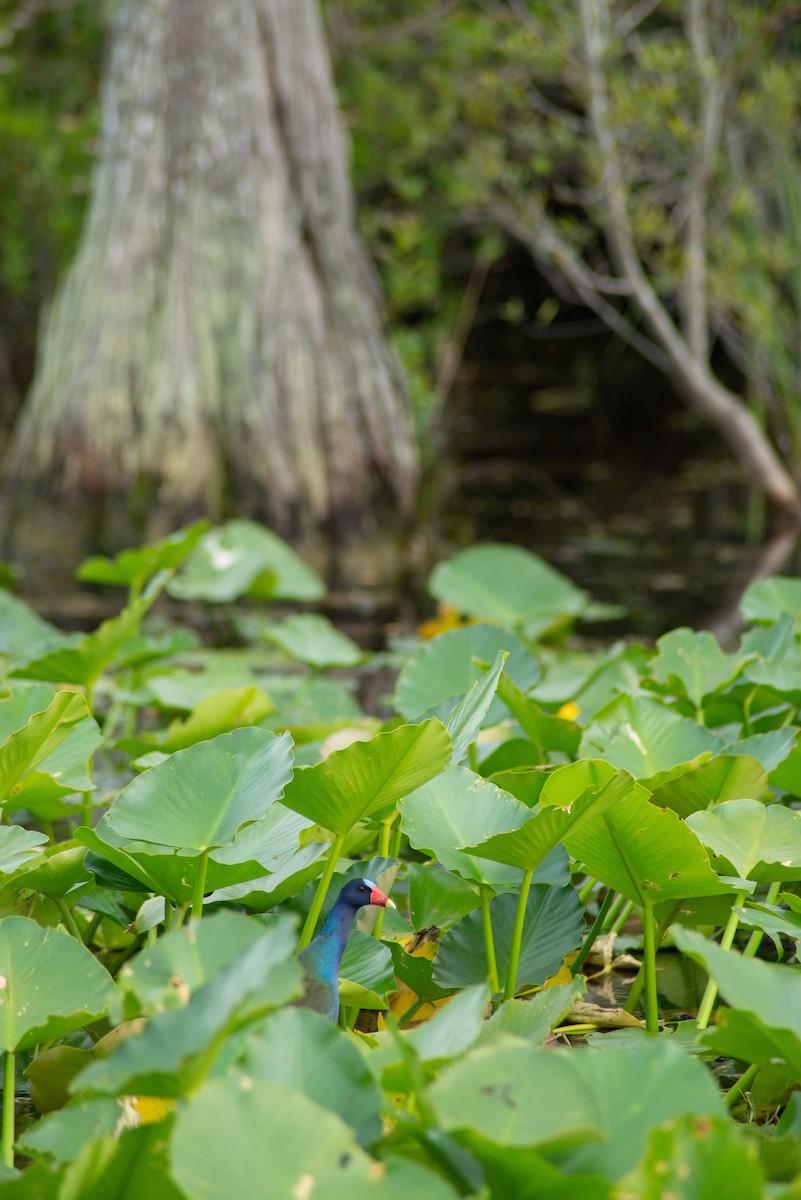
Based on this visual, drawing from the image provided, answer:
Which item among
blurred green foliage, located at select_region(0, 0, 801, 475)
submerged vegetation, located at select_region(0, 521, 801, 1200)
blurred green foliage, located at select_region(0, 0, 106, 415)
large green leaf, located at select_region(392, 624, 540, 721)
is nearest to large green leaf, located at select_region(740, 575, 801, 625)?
submerged vegetation, located at select_region(0, 521, 801, 1200)

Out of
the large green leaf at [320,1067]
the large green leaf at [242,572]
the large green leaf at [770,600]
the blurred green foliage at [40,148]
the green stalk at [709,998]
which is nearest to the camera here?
the large green leaf at [320,1067]

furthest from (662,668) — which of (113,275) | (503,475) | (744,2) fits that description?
(503,475)

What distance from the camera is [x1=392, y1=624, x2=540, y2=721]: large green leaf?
60.3 inches

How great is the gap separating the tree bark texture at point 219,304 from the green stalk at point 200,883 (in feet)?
9.80

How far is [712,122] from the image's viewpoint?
4.74 meters

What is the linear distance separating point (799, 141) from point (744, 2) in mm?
601

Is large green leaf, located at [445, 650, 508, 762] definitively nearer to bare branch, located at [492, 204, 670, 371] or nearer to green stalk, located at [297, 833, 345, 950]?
green stalk, located at [297, 833, 345, 950]

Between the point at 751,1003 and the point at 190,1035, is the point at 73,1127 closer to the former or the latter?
the point at 190,1035

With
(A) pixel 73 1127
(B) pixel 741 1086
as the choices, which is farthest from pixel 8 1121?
(B) pixel 741 1086

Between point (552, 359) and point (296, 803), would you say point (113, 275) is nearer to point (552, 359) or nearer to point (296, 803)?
point (296, 803)

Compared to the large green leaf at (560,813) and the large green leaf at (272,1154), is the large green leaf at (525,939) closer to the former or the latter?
the large green leaf at (560,813)

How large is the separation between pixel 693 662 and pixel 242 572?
54.7 inches

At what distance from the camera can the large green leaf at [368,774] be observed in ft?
3.10

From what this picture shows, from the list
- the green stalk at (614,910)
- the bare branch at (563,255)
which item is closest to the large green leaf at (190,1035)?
the green stalk at (614,910)
